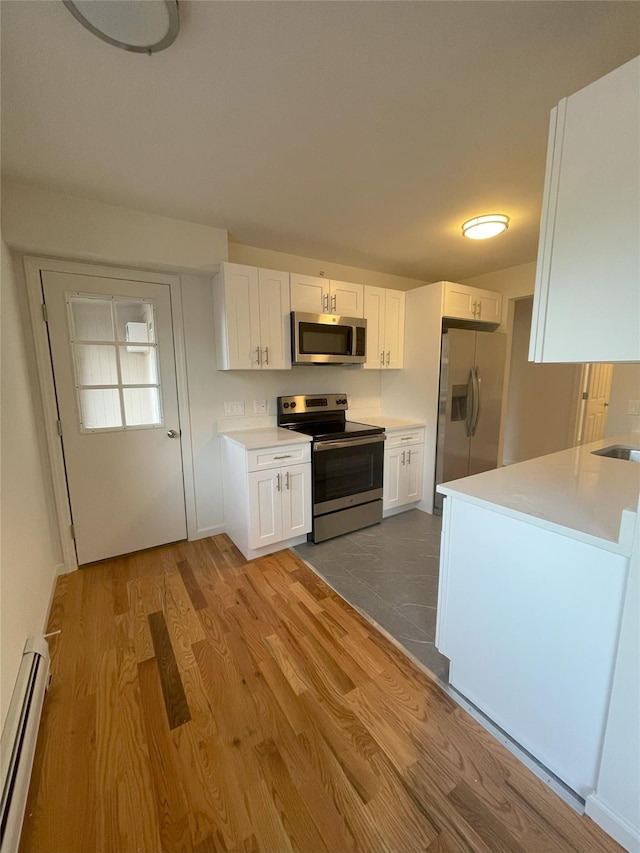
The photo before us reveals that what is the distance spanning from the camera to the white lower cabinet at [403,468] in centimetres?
315

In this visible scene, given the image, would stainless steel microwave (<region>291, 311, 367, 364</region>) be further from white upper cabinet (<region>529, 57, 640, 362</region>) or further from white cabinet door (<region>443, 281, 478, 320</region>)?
white upper cabinet (<region>529, 57, 640, 362</region>)

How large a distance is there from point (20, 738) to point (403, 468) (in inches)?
114

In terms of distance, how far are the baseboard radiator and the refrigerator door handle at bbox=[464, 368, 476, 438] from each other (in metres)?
3.52

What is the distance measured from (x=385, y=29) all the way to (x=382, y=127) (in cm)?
44

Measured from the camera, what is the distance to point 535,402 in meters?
4.81

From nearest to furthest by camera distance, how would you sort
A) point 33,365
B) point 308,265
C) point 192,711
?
point 192,711
point 33,365
point 308,265

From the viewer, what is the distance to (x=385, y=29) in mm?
1060

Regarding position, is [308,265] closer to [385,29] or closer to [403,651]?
[385,29]

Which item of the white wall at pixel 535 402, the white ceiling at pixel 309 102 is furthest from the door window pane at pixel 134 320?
the white wall at pixel 535 402

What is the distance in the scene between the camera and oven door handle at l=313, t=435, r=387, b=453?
2.65 meters

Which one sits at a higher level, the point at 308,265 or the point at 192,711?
the point at 308,265

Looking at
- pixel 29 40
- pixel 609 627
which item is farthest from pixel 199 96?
pixel 609 627

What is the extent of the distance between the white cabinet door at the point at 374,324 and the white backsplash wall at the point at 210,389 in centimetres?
52

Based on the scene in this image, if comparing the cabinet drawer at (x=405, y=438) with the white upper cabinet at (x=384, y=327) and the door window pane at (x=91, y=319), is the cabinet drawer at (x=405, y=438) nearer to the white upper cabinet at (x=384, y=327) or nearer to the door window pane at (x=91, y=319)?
the white upper cabinet at (x=384, y=327)
